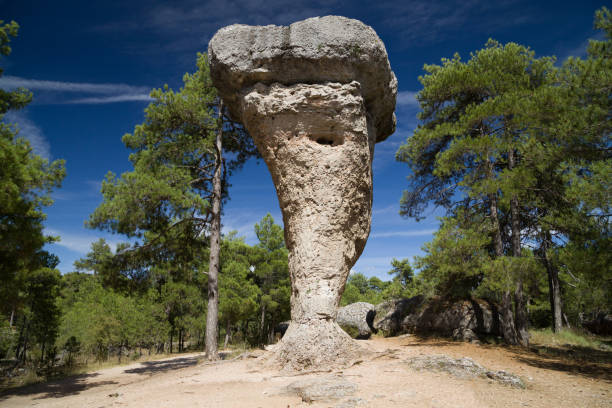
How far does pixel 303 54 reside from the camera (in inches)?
297

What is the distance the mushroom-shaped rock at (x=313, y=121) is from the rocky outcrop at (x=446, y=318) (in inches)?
245

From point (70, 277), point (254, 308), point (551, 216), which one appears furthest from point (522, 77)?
point (70, 277)

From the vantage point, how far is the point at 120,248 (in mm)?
10984

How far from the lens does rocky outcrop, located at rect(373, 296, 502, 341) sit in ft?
39.0

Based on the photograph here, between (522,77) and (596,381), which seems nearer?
(596,381)

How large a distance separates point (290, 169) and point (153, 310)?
19.2m

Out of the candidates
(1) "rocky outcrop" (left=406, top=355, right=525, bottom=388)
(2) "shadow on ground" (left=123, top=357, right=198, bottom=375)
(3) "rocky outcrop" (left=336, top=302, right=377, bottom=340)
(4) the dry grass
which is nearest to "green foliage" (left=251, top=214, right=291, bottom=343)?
(3) "rocky outcrop" (left=336, top=302, right=377, bottom=340)

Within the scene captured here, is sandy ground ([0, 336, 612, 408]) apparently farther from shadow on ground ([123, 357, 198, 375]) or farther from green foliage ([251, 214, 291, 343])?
green foliage ([251, 214, 291, 343])

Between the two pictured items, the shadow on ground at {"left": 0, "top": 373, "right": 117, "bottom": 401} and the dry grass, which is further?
the dry grass

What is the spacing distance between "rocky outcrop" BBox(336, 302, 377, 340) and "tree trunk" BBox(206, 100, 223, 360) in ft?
19.1

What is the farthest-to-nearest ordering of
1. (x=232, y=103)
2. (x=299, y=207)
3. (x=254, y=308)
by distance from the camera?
(x=254, y=308) → (x=232, y=103) → (x=299, y=207)

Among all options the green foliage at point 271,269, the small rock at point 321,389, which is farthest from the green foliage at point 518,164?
the green foliage at point 271,269

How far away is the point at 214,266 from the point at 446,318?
8406mm

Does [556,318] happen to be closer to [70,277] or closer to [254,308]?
[254,308]
